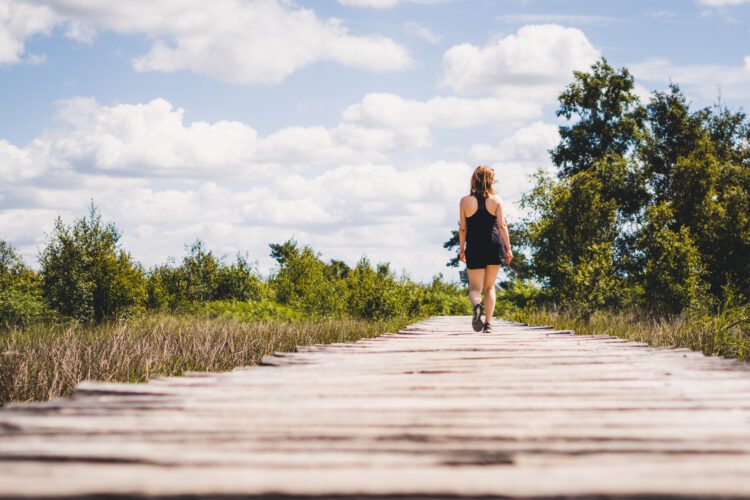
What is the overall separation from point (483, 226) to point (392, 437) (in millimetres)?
6070

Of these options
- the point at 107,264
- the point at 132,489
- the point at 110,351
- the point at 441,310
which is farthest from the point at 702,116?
the point at 132,489

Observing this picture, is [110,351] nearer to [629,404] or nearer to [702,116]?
[629,404]

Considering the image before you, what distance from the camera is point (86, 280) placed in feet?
61.1

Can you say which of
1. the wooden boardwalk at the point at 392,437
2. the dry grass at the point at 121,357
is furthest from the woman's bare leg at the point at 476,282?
the wooden boardwalk at the point at 392,437

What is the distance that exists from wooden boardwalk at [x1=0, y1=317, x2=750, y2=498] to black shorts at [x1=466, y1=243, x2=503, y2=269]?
13.9ft

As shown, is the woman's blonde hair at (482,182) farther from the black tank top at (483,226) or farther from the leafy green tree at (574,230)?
the leafy green tree at (574,230)

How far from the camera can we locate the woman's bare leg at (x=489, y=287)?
8.38 metres

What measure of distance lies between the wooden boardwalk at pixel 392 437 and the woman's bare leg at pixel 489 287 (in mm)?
4219

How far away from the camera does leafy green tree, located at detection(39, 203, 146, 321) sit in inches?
717

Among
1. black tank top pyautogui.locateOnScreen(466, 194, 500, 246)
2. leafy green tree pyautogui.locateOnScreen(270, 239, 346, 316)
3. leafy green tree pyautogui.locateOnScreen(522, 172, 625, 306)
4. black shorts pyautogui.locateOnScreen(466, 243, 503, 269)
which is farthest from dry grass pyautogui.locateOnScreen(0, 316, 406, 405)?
leafy green tree pyautogui.locateOnScreen(522, 172, 625, 306)

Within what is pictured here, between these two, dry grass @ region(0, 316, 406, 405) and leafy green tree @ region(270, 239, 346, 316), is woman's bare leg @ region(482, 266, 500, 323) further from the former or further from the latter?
leafy green tree @ region(270, 239, 346, 316)

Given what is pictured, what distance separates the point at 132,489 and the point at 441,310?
89.1 ft

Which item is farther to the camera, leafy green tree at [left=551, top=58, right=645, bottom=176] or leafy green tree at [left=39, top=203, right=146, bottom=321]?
leafy green tree at [left=551, top=58, right=645, bottom=176]

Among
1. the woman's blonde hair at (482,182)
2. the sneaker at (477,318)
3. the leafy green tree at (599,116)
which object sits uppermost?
the leafy green tree at (599,116)
